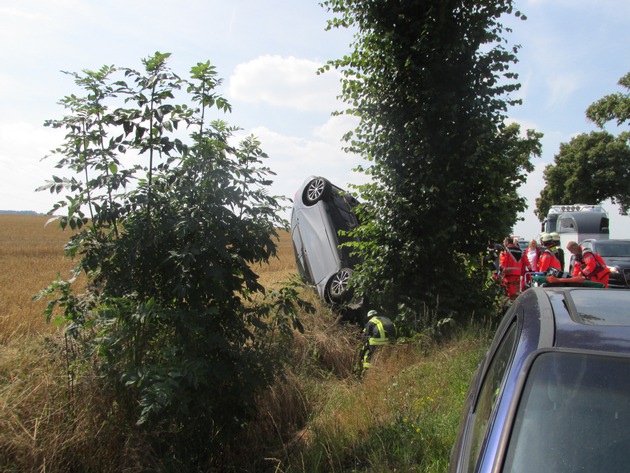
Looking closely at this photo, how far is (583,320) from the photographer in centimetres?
193

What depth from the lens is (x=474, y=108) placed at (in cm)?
725

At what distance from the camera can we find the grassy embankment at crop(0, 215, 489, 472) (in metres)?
3.57

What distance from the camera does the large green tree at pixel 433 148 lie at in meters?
7.23

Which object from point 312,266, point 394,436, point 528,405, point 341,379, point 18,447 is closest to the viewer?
point 528,405

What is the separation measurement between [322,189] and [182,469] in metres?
6.14

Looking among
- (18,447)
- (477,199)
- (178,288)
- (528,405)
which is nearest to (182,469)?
(18,447)

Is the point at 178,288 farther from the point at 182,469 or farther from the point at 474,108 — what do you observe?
the point at 474,108

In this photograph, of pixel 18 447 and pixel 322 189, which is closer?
pixel 18 447

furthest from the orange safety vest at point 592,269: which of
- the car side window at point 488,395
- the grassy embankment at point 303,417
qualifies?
the car side window at point 488,395

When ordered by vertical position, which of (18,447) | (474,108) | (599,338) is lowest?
(18,447)

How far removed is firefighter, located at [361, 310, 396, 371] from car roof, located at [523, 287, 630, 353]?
166 inches

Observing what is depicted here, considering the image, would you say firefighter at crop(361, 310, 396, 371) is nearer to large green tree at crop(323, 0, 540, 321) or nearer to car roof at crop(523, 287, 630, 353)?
large green tree at crop(323, 0, 540, 321)

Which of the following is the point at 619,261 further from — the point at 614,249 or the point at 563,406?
the point at 563,406

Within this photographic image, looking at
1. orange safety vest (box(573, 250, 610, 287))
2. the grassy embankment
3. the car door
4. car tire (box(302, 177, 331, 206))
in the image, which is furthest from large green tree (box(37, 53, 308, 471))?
orange safety vest (box(573, 250, 610, 287))
